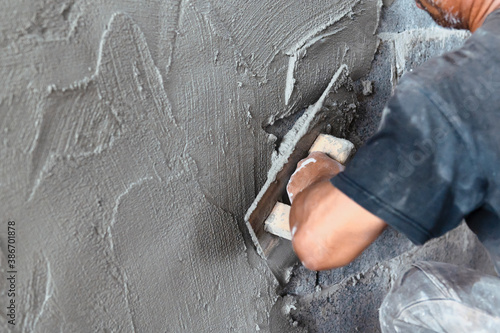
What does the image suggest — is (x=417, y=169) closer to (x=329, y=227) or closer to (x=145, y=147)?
(x=329, y=227)

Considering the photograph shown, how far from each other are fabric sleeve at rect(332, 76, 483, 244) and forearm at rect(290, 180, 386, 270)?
54 mm

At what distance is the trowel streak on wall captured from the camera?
750 millimetres

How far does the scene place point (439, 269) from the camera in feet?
4.06

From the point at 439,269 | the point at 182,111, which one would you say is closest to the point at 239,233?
the point at 182,111

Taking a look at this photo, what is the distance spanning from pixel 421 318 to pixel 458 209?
539mm

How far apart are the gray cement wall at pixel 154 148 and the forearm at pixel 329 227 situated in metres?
0.24

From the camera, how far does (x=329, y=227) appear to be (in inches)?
34.8

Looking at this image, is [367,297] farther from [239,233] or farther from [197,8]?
[197,8]

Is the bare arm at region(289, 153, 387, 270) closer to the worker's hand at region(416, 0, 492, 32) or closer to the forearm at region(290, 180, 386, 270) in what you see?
the forearm at region(290, 180, 386, 270)

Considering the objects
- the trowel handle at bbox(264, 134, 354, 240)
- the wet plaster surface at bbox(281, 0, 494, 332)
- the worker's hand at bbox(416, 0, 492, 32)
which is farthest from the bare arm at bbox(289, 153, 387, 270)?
the worker's hand at bbox(416, 0, 492, 32)

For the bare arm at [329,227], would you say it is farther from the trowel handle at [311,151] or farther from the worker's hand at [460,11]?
the worker's hand at [460,11]

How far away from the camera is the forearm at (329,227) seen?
32.8 inches

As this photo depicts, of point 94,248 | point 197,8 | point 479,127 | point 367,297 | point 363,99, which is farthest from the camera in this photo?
point 367,297

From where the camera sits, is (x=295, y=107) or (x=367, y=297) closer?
(x=295, y=107)
